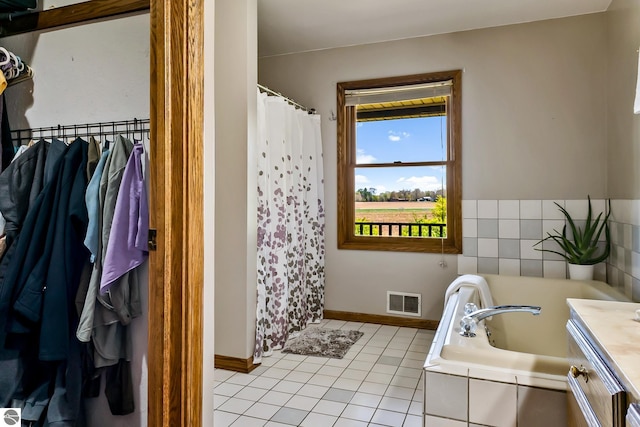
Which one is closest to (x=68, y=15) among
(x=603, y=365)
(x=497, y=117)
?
(x=603, y=365)

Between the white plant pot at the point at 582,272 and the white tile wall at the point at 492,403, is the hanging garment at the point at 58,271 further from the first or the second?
the white plant pot at the point at 582,272

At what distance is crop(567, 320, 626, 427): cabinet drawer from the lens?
32.6 inches

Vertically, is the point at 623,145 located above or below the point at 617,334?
above

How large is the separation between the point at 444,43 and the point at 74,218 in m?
3.03

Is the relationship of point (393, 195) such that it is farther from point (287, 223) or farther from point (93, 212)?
point (93, 212)

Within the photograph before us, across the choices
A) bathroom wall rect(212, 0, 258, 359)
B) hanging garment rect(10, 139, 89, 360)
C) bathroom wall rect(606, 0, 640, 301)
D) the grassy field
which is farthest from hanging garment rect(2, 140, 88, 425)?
bathroom wall rect(606, 0, 640, 301)

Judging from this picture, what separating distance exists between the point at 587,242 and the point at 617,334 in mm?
2178

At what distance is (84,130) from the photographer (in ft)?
5.57

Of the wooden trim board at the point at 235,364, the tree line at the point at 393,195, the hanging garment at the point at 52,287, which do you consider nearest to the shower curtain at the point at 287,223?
the wooden trim board at the point at 235,364

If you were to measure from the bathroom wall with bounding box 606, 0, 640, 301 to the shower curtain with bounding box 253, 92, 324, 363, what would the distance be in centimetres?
219

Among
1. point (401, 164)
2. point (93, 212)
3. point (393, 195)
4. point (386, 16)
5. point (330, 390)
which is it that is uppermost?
point (386, 16)

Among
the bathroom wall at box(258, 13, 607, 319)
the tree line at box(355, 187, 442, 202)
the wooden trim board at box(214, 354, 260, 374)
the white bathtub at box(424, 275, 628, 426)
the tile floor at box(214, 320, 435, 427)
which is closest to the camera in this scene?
the white bathtub at box(424, 275, 628, 426)

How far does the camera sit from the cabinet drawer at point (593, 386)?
83cm

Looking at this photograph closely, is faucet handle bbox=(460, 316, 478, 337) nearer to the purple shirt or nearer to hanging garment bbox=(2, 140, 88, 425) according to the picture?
the purple shirt
